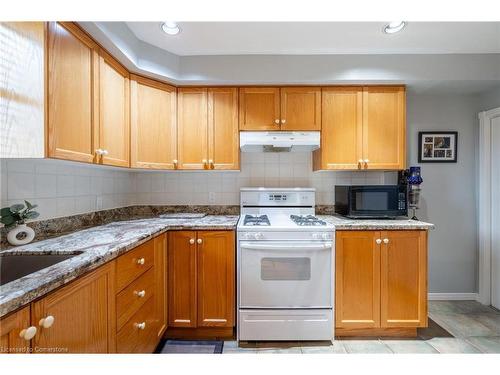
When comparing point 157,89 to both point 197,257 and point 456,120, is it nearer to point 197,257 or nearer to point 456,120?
point 197,257

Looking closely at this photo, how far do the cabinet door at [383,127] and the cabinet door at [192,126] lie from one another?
1.45 meters

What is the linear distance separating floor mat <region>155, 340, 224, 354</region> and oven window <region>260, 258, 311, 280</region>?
625 mm

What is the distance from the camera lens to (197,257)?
189 cm

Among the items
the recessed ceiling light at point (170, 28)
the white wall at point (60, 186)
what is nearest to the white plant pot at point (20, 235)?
the white wall at point (60, 186)

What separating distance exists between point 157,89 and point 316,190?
1788 mm

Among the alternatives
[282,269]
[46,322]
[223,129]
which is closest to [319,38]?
[223,129]

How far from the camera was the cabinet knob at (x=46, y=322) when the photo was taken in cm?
74

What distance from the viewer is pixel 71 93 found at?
50.3 inches

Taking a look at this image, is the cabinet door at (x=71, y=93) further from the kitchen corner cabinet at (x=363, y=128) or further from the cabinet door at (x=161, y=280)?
the kitchen corner cabinet at (x=363, y=128)

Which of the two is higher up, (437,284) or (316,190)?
(316,190)

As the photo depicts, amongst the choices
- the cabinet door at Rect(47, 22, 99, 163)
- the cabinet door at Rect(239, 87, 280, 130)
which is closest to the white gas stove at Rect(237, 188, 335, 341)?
the cabinet door at Rect(239, 87, 280, 130)
